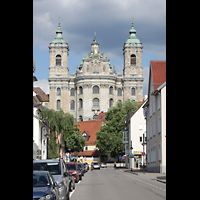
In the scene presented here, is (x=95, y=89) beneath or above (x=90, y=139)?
above

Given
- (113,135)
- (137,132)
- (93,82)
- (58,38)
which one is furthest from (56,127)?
(58,38)

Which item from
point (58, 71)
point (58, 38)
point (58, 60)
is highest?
point (58, 38)

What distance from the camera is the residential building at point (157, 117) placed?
43.5 meters

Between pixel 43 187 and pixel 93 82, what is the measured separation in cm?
12210

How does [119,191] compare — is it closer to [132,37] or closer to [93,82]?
[93,82]

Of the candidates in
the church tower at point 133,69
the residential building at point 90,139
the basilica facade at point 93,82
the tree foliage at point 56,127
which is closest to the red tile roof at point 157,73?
the tree foliage at point 56,127

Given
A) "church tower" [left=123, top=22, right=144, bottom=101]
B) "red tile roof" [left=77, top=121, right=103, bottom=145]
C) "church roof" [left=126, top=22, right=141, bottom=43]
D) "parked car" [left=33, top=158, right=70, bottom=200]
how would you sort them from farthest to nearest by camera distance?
"church roof" [left=126, top=22, right=141, bottom=43], "church tower" [left=123, top=22, right=144, bottom=101], "red tile roof" [left=77, top=121, right=103, bottom=145], "parked car" [left=33, top=158, right=70, bottom=200]

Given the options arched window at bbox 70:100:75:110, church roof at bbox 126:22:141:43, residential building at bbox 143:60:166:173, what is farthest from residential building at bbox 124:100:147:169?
church roof at bbox 126:22:141:43

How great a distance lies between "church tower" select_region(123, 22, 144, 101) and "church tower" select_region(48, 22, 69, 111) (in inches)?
717

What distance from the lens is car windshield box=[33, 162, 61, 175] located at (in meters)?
16.1

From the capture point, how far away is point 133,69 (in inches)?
5423

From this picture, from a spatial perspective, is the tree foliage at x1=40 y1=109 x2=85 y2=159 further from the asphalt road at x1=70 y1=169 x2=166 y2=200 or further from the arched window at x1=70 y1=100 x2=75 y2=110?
the arched window at x1=70 y1=100 x2=75 y2=110
